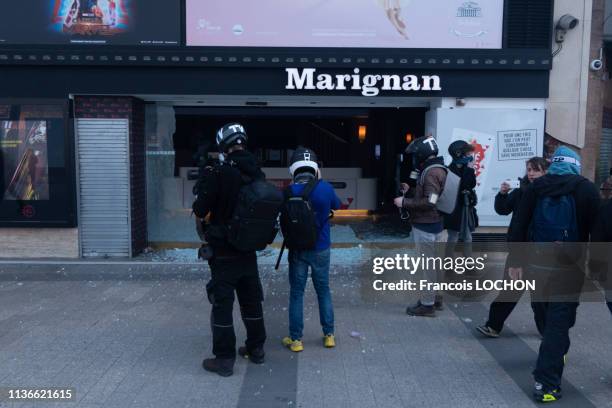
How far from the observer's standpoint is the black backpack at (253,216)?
466cm

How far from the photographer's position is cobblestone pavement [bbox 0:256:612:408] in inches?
175

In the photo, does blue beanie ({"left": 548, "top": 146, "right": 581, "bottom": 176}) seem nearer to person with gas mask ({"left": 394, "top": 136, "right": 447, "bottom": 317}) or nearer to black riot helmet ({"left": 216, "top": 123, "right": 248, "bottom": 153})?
person with gas mask ({"left": 394, "top": 136, "right": 447, "bottom": 317})

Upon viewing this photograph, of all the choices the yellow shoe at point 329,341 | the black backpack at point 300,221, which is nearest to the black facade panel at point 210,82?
the black backpack at point 300,221

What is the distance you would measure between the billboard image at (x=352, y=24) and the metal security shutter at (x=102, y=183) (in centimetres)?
181

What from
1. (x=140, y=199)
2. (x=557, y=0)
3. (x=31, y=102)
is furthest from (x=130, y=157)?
(x=557, y=0)

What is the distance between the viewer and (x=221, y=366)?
480cm

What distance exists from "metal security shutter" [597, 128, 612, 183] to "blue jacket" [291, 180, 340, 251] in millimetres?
6072

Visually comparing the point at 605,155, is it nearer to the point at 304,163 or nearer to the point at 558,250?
the point at 558,250

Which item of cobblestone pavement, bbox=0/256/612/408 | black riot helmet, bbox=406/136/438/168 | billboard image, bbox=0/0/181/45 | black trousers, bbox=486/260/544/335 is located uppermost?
billboard image, bbox=0/0/181/45

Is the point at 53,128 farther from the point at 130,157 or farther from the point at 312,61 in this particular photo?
the point at 312,61

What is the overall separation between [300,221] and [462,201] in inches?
97.3

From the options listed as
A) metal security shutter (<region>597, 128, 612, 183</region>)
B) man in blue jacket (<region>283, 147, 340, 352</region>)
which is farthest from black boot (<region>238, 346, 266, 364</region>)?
metal security shutter (<region>597, 128, 612, 183</region>)

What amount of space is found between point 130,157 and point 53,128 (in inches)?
46.0

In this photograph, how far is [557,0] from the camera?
27.9 feet
